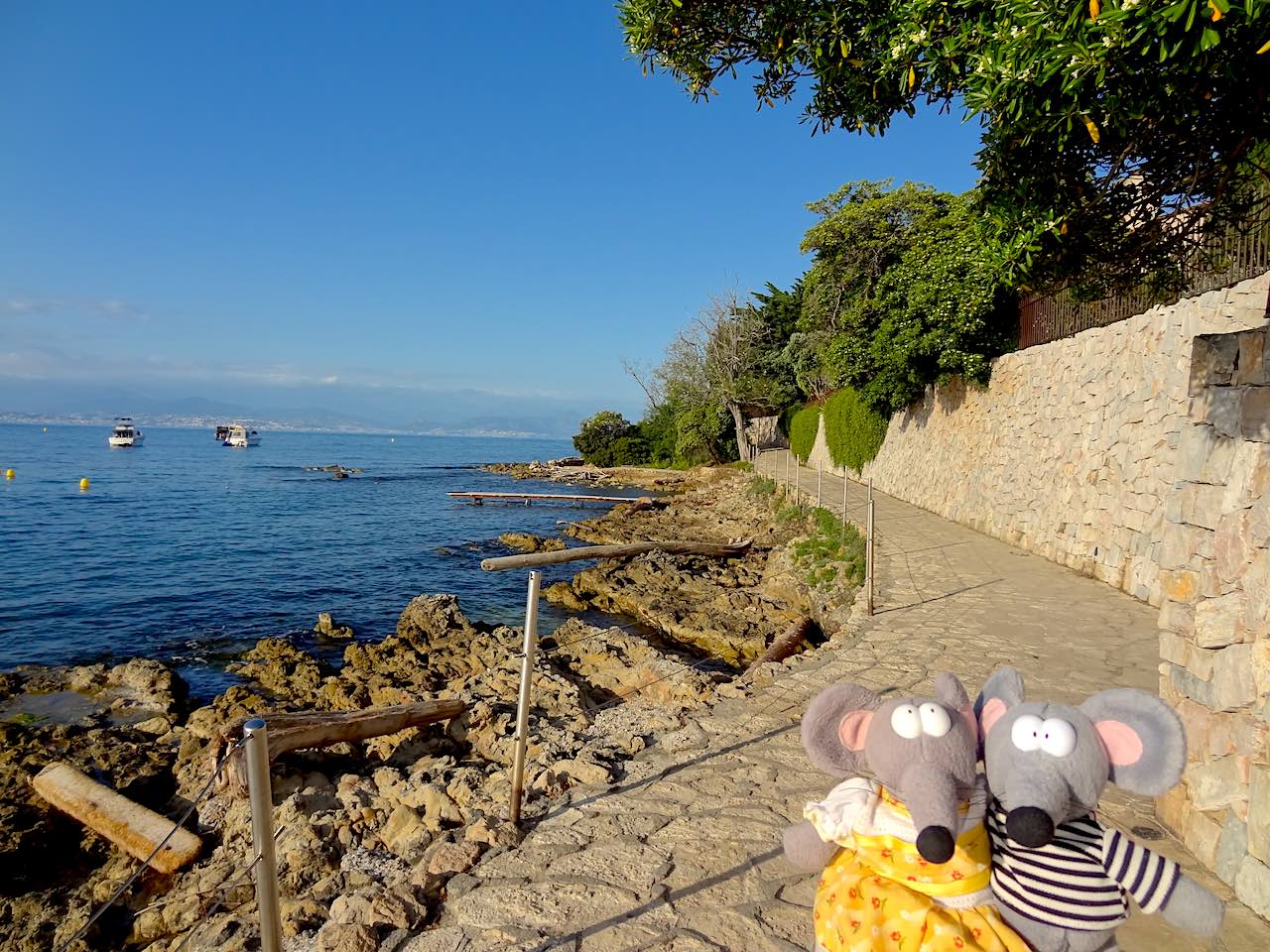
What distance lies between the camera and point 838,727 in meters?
2.07

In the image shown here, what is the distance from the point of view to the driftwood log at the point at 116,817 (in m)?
5.39

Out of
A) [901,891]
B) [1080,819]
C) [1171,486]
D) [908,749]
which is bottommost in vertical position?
[901,891]

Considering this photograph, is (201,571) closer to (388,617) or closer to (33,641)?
(33,641)

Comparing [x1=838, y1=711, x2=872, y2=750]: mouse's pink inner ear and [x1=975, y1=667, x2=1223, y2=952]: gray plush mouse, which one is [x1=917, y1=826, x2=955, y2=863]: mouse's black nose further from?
[x1=838, y1=711, x2=872, y2=750]: mouse's pink inner ear

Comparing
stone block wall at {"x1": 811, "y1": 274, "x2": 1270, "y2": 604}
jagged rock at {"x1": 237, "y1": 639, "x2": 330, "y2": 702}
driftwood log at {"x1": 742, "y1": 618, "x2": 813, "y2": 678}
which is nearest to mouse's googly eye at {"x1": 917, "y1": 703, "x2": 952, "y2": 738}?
stone block wall at {"x1": 811, "y1": 274, "x2": 1270, "y2": 604}

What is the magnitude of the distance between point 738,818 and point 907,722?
→ 7.74ft

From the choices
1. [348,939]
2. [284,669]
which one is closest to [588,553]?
[348,939]

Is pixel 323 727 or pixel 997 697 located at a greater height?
pixel 997 697

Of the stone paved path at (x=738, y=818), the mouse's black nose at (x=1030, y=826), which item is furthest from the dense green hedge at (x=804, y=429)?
the mouse's black nose at (x=1030, y=826)

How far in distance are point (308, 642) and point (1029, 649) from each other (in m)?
11.8

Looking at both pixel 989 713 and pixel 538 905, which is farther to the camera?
pixel 538 905

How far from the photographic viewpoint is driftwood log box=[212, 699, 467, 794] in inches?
234

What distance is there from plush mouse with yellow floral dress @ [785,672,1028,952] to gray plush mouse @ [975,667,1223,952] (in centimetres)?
8

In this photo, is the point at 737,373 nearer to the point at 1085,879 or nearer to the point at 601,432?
the point at 601,432
